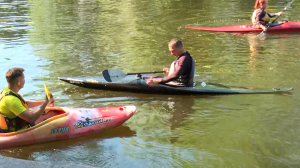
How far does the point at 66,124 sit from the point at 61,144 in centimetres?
27

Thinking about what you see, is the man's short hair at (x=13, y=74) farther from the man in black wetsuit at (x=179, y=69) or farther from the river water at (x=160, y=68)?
the man in black wetsuit at (x=179, y=69)

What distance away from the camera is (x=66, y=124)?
4.66 metres

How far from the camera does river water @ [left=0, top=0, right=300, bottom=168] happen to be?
4.38m

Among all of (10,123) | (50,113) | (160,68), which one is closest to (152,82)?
(160,68)

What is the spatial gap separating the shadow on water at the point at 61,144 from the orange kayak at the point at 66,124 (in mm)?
63

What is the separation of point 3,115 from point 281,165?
3.36 meters

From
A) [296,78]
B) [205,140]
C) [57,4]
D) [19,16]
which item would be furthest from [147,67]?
[57,4]

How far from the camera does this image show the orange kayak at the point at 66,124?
4457 millimetres

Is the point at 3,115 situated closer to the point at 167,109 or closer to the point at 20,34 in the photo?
the point at 167,109

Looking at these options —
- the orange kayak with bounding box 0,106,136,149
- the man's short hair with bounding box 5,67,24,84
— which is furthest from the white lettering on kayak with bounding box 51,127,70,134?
the man's short hair with bounding box 5,67,24,84

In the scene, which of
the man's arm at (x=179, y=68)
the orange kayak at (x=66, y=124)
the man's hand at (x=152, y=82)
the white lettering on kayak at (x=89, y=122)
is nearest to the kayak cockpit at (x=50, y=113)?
the orange kayak at (x=66, y=124)

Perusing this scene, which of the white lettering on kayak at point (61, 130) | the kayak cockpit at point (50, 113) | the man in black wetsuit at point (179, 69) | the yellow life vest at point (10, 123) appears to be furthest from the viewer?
the man in black wetsuit at point (179, 69)

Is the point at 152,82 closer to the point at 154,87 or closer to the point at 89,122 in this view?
the point at 154,87

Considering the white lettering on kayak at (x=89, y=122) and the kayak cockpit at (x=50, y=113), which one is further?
the kayak cockpit at (x=50, y=113)
